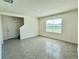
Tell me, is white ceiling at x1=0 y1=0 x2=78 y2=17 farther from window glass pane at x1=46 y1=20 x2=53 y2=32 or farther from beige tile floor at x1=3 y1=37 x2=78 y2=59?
window glass pane at x1=46 y1=20 x2=53 y2=32

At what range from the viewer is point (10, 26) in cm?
612

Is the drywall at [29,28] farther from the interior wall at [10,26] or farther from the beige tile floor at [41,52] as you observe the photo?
the beige tile floor at [41,52]

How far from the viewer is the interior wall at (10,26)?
5695 mm

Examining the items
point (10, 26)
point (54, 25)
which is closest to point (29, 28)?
point (10, 26)

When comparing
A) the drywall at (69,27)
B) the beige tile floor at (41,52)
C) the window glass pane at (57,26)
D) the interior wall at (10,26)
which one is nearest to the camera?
the beige tile floor at (41,52)

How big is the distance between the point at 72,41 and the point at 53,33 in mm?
1966

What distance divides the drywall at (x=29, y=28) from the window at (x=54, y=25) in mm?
1449

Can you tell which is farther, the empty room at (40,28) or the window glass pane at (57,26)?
the window glass pane at (57,26)

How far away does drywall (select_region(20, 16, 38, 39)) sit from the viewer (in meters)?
5.85

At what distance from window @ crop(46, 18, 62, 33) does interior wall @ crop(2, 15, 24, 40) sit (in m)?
2.94

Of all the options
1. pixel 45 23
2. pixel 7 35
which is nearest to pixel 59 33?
pixel 45 23

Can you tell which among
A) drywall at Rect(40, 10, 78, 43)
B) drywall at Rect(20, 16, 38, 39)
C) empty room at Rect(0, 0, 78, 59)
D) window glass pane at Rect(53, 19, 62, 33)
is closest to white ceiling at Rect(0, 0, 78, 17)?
empty room at Rect(0, 0, 78, 59)

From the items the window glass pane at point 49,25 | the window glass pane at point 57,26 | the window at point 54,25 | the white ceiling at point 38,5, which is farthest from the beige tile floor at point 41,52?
the window glass pane at point 49,25

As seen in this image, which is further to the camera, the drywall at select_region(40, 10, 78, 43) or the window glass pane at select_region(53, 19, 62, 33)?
the window glass pane at select_region(53, 19, 62, 33)
